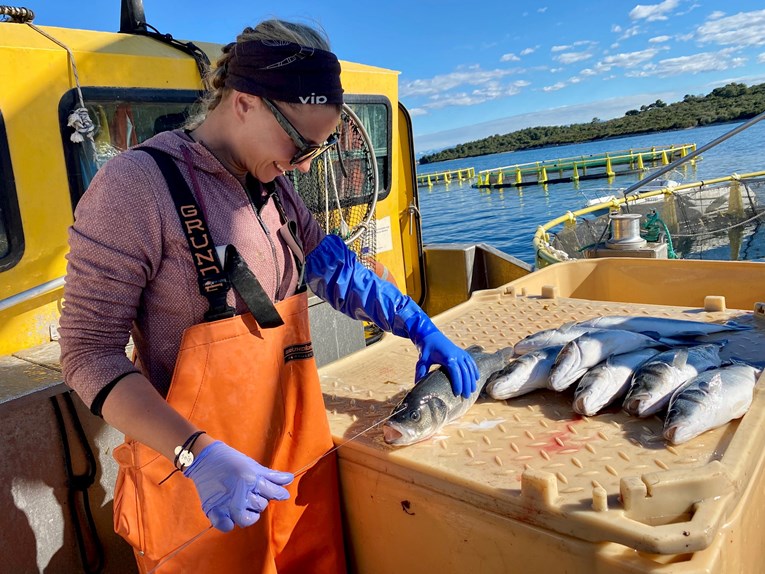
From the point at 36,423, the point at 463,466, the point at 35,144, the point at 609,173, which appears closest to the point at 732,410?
the point at 463,466

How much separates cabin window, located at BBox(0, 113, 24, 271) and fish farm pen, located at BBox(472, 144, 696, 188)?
43663 millimetres

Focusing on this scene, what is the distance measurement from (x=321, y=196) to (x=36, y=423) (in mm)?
3206

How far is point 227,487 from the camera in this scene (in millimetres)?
1471

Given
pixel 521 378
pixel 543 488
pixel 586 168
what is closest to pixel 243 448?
pixel 543 488

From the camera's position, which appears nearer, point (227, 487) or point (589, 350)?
point (227, 487)

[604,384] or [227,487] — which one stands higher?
[227,487]

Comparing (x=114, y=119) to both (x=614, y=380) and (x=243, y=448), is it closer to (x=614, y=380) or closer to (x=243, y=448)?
(x=243, y=448)

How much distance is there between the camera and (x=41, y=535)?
2365mm

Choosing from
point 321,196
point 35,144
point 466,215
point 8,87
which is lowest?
point 466,215

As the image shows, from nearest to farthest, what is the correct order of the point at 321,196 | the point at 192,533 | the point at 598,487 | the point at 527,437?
the point at 598,487
the point at 192,533
the point at 527,437
the point at 321,196

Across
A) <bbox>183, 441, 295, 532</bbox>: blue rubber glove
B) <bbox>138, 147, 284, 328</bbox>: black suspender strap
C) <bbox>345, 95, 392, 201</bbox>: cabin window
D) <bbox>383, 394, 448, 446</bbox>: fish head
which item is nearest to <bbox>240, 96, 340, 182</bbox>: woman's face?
<bbox>138, 147, 284, 328</bbox>: black suspender strap

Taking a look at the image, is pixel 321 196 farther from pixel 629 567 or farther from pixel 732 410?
pixel 629 567

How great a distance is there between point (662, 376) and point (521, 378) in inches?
21.4

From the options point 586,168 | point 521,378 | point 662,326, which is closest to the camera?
point 521,378
